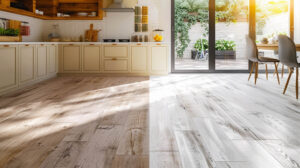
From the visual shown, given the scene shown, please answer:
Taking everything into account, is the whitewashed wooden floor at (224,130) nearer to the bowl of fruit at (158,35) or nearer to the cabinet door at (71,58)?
the bowl of fruit at (158,35)

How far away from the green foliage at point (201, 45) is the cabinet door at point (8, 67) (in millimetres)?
4098

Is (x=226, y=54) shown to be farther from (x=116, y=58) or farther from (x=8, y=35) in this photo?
(x=8, y=35)

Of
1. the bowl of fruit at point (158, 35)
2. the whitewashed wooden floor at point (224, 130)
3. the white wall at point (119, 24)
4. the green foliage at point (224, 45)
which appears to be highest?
the white wall at point (119, 24)

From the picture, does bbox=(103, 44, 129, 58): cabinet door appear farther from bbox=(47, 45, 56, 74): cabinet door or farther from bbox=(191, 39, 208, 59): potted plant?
bbox=(191, 39, 208, 59): potted plant

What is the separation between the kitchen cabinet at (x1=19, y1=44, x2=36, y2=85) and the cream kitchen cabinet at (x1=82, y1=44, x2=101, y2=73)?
1.40m

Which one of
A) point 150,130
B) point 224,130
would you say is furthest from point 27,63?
point 224,130

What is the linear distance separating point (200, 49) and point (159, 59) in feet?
4.02

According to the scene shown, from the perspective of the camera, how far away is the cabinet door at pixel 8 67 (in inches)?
147

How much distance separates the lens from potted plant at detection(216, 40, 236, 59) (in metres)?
6.60

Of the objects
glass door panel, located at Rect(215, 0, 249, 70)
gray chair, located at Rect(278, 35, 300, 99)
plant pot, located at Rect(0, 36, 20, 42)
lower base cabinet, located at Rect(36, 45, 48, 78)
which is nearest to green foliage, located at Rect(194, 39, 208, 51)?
glass door panel, located at Rect(215, 0, 249, 70)

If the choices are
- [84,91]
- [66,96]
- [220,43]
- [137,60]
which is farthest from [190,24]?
[66,96]

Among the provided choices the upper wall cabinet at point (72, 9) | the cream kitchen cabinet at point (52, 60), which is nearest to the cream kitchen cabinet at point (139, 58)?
the upper wall cabinet at point (72, 9)

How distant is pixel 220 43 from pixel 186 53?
0.87 m

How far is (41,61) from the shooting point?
5074 millimetres
